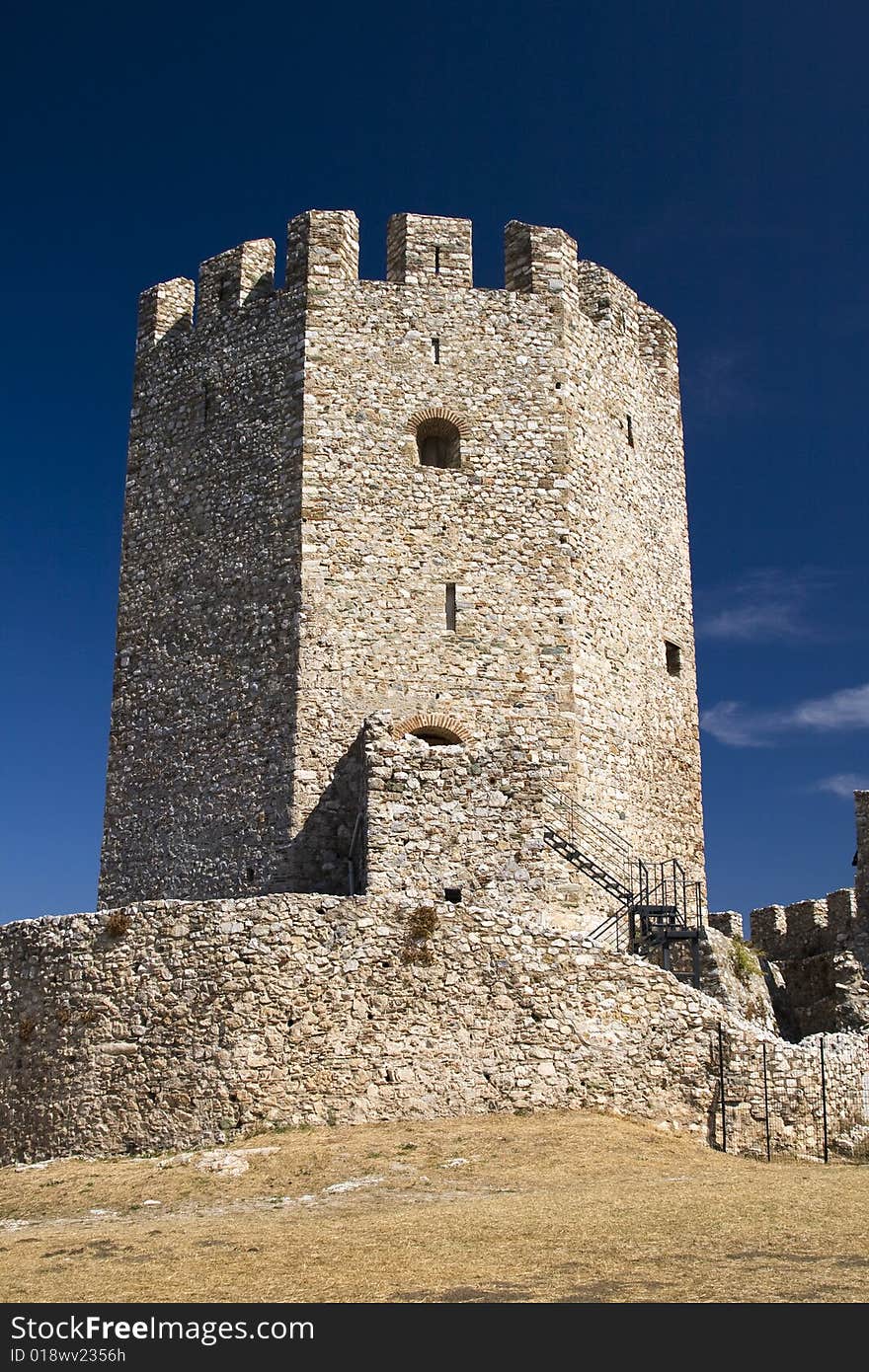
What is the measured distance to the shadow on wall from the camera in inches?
680

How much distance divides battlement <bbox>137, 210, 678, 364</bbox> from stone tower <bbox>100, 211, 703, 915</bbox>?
0.14 feet

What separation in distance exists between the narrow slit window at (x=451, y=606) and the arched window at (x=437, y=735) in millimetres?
1507

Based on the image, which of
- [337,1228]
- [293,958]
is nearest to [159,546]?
[293,958]

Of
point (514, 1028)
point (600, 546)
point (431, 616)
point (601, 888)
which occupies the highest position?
point (600, 546)

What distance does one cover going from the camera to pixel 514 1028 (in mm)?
14203

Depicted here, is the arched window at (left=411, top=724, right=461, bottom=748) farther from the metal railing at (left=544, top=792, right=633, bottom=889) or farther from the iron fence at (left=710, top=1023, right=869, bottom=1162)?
the iron fence at (left=710, top=1023, right=869, bottom=1162)

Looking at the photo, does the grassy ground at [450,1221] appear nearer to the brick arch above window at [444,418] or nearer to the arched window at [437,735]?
the arched window at [437,735]

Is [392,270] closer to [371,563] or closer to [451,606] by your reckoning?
[371,563]

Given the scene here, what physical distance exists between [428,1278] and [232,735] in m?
11.5

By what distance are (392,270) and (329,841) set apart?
932 centimetres

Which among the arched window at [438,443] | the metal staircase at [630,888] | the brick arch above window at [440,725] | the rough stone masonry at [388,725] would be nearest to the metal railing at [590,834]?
the metal staircase at [630,888]

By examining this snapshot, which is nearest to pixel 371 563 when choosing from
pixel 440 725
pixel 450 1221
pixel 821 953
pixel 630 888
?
pixel 440 725

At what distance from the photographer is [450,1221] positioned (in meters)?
9.88
